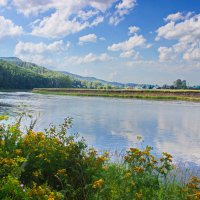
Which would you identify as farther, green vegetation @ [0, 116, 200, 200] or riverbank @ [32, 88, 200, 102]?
riverbank @ [32, 88, 200, 102]

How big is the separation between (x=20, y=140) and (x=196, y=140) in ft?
56.1

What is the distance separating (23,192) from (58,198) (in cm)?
55

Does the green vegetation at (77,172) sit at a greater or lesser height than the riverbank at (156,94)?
greater

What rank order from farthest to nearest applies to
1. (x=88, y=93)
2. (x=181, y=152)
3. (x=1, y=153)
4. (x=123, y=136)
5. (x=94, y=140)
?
(x=88, y=93) < (x=123, y=136) < (x=94, y=140) < (x=181, y=152) < (x=1, y=153)

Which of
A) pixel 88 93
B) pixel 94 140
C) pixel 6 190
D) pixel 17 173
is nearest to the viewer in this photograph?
pixel 6 190

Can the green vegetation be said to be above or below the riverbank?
above

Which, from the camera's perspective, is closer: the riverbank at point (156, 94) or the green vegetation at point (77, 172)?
the green vegetation at point (77, 172)

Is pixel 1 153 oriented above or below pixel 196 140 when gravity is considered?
above

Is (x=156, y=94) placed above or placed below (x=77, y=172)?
below

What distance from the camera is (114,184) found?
786 centimetres

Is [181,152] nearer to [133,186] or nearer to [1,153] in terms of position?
[133,186]

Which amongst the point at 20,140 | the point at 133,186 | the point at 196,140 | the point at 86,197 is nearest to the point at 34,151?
the point at 20,140

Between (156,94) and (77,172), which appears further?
(156,94)

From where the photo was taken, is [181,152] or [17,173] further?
[181,152]
